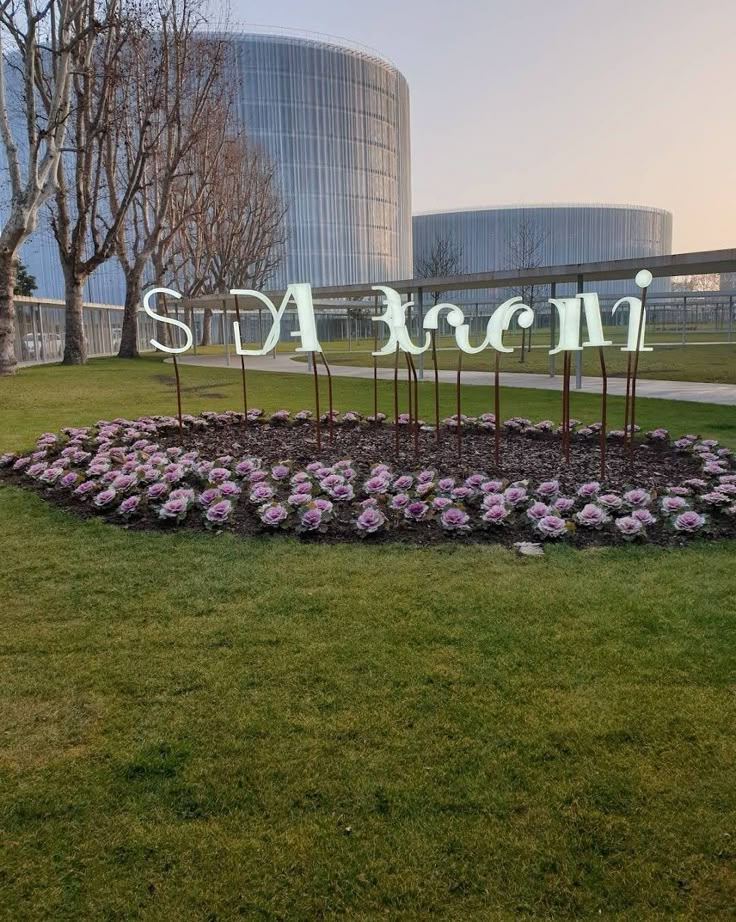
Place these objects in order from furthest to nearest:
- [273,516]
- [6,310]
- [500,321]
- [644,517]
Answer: [6,310] → [500,321] → [273,516] → [644,517]

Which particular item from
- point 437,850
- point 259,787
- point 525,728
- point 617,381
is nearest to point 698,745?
point 525,728

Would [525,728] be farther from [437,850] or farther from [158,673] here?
[158,673]

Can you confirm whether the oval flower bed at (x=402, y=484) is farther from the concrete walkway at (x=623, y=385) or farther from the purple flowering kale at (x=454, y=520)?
the concrete walkway at (x=623, y=385)

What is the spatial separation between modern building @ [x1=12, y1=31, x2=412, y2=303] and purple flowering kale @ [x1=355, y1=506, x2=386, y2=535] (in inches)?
2760

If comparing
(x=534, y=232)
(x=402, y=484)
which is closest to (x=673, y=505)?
(x=402, y=484)

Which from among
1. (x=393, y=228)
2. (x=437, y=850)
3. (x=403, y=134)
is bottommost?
(x=437, y=850)

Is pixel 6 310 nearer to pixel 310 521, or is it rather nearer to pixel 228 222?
pixel 310 521

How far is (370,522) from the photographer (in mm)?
5176

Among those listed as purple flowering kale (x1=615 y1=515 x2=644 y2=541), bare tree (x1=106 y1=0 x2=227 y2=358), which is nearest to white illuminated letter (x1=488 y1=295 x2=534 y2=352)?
purple flowering kale (x1=615 y1=515 x2=644 y2=541)

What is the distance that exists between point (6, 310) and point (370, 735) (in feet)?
58.3

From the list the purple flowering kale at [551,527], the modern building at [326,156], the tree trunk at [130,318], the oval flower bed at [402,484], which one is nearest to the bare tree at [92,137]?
the tree trunk at [130,318]

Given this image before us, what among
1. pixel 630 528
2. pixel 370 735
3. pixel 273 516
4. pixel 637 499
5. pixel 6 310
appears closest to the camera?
pixel 370 735

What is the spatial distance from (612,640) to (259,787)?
1.89 m

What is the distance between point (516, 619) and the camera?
383 cm
